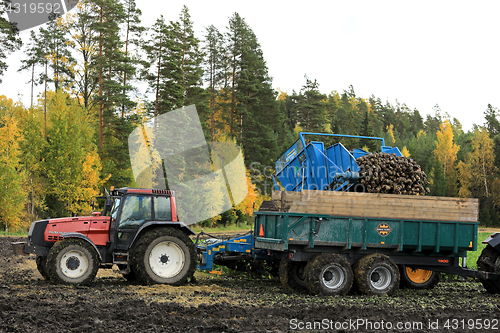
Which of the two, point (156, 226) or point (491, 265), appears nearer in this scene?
point (156, 226)

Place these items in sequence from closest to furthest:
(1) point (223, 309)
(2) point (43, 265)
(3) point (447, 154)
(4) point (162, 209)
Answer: (1) point (223, 309)
(2) point (43, 265)
(4) point (162, 209)
(3) point (447, 154)

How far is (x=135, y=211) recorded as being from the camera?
1040 centimetres

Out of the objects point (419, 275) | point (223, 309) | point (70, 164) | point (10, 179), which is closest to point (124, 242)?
point (223, 309)

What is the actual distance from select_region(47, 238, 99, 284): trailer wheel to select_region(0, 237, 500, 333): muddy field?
11.8 inches

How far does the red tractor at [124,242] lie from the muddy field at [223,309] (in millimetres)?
396

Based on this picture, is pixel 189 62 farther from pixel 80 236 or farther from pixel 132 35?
pixel 80 236

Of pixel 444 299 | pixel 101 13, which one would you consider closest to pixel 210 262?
pixel 444 299

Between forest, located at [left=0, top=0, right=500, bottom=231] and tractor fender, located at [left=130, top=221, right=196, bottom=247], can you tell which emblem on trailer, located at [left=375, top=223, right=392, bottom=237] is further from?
forest, located at [left=0, top=0, right=500, bottom=231]

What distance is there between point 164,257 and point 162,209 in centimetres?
110

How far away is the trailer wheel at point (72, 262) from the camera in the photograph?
9477 mm

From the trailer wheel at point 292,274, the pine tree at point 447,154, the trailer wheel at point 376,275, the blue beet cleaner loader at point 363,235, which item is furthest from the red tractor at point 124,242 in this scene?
the pine tree at point 447,154

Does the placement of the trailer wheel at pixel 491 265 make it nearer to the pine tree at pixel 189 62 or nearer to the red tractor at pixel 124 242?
the red tractor at pixel 124 242

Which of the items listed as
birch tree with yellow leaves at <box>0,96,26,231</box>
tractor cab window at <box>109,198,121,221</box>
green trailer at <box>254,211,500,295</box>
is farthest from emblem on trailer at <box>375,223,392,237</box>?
birch tree with yellow leaves at <box>0,96,26,231</box>

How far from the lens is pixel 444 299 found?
9766 millimetres
